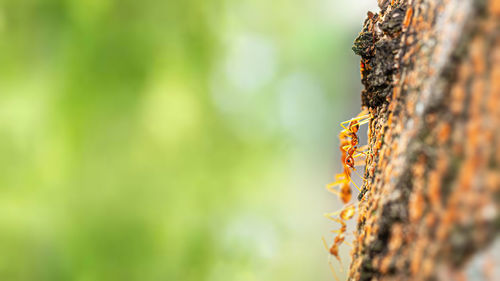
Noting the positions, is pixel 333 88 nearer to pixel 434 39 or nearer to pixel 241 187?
pixel 241 187

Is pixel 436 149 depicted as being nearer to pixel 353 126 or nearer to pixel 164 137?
pixel 353 126

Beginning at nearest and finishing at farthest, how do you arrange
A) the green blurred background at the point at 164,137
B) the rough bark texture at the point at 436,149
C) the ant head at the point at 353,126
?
the rough bark texture at the point at 436,149, the ant head at the point at 353,126, the green blurred background at the point at 164,137

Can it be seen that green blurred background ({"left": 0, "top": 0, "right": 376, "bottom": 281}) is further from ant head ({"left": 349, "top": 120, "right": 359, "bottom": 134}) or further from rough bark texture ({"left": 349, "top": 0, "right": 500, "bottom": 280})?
rough bark texture ({"left": 349, "top": 0, "right": 500, "bottom": 280})

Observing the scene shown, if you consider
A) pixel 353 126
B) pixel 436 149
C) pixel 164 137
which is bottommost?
pixel 436 149

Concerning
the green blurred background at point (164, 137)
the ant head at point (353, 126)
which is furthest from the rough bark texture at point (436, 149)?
the green blurred background at point (164, 137)

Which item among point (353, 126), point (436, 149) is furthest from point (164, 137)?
point (436, 149)

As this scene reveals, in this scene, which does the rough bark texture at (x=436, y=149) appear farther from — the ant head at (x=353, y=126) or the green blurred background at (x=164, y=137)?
the green blurred background at (x=164, y=137)

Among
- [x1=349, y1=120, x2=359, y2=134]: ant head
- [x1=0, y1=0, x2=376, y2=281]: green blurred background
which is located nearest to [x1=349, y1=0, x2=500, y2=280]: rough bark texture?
[x1=349, y1=120, x2=359, y2=134]: ant head
